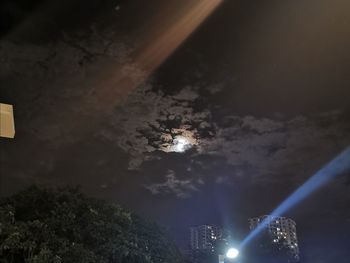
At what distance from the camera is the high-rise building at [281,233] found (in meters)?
28.6

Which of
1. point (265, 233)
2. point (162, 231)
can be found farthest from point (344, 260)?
point (162, 231)

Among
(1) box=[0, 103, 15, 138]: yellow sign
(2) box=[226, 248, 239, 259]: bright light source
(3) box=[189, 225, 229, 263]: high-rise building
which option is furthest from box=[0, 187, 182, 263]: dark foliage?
(3) box=[189, 225, 229, 263]: high-rise building

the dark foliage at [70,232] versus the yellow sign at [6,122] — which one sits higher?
the dark foliage at [70,232]

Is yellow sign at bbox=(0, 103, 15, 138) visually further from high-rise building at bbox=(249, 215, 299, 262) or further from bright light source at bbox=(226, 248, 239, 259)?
high-rise building at bbox=(249, 215, 299, 262)

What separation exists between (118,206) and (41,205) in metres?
2.40

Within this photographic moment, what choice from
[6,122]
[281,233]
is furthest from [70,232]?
[281,233]

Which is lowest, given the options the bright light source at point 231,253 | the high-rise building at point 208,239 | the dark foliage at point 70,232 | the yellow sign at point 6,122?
the bright light source at point 231,253

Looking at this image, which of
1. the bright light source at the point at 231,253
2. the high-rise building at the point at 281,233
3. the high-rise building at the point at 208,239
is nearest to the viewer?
the bright light source at the point at 231,253

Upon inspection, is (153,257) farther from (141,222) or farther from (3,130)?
(3,130)

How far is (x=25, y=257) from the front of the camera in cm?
935

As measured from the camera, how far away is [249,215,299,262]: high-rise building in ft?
93.8

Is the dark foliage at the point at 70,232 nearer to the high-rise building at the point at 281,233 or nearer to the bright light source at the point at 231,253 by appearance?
the bright light source at the point at 231,253

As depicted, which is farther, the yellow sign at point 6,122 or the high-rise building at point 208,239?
the high-rise building at point 208,239

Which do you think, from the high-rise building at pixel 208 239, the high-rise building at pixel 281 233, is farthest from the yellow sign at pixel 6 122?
the high-rise building at pixel 281 233
